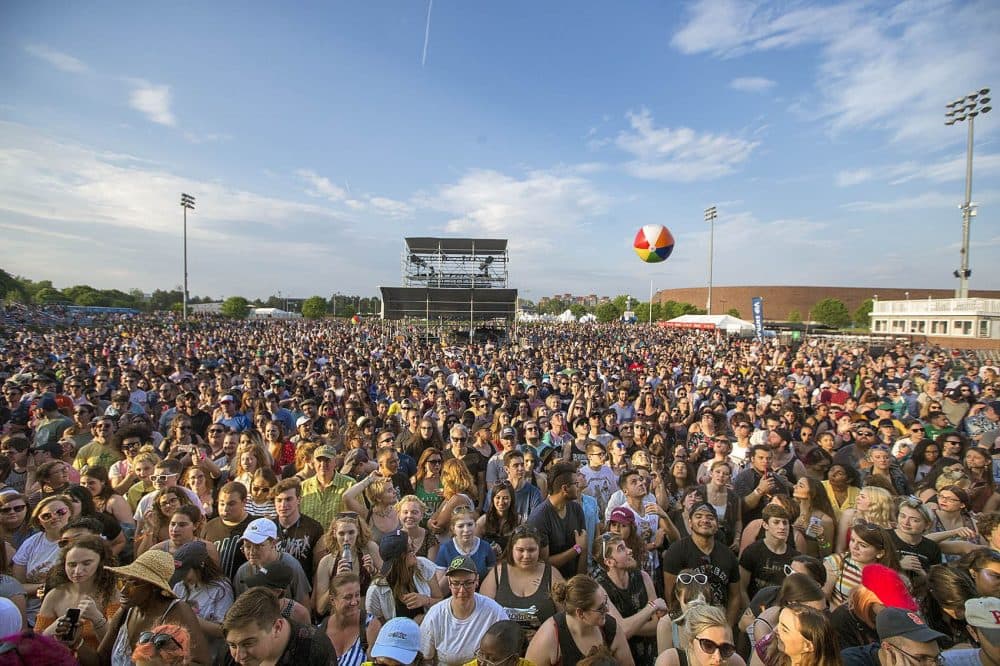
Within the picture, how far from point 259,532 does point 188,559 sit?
0.38 m

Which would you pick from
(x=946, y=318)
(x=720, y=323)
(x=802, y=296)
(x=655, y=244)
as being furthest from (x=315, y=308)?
(x=802, y=296)

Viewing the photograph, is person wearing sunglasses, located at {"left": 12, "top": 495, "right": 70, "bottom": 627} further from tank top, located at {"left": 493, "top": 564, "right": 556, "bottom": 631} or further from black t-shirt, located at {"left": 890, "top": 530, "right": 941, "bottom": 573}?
black t-shirt, located at {"left": 890, "top": 530, "right": 941, "bottom": 573}

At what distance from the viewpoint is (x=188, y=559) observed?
2684mm

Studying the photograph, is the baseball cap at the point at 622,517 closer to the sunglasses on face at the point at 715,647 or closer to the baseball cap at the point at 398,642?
the sunglasses on face at the point at 715,647

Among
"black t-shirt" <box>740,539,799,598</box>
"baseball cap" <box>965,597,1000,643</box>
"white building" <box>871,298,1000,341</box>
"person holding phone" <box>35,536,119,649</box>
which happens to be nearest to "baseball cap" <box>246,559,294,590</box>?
"person holding phone" <box>35,536,119,649</box>

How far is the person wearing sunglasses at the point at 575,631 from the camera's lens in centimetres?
241

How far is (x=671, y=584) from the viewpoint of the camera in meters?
3.32

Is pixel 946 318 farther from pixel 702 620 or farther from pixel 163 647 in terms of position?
pixel 163 647

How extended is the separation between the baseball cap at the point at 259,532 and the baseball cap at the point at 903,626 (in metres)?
3.26

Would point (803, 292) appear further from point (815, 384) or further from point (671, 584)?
point (671, 584)

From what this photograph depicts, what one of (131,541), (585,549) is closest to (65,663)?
(131,541)

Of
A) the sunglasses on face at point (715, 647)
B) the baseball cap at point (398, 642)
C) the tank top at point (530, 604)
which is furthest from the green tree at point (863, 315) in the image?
the baseball cap at point (398, 642)

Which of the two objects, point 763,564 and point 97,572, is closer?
point 97,572

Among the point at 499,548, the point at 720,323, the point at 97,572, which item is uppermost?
the point at 720,323
